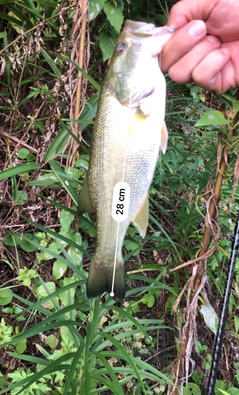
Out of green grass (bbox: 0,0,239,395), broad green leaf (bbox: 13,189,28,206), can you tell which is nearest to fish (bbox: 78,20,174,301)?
green grass (bbox: 0,0,239,395)

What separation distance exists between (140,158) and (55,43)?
148 cm

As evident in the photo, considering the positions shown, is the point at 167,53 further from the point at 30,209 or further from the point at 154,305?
the point at 154,305

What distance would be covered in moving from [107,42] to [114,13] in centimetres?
18

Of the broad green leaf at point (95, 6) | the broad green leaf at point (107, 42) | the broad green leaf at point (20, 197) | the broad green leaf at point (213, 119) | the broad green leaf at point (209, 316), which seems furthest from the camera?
the broad green leaf at point (20, 197)

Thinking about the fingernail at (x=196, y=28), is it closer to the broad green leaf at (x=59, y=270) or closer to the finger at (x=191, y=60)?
the finger at (x=191, y=60)

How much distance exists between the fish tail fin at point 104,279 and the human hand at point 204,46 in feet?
2.04

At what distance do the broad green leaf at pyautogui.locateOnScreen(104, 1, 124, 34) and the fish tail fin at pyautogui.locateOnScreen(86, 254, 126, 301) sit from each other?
109cm

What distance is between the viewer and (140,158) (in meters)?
1.10

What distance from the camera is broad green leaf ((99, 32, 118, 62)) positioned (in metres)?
1.88

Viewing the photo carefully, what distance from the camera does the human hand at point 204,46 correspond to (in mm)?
1125

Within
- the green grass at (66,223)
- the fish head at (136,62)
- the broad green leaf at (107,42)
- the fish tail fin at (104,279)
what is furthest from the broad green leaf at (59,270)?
the broad green leaf at (107,42)

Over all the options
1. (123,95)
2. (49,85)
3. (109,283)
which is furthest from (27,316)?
(123,95)

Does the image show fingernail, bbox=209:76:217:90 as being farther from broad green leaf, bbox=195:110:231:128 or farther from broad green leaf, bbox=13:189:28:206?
broad green leaf, bbox=13:189:28:206

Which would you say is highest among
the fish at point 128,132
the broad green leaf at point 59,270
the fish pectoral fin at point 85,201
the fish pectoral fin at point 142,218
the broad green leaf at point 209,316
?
the fish at point 128,132
